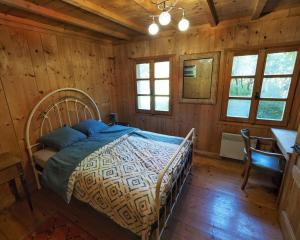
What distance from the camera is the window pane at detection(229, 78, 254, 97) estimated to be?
2.56 meters

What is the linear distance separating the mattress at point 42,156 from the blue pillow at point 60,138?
0.27 feet

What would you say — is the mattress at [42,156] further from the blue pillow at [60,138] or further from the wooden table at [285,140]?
the wooden table at [285,140]

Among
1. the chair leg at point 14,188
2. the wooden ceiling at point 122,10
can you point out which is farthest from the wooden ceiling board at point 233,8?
the chair leg at point 14,188

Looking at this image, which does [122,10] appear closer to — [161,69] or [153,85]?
[161,69]

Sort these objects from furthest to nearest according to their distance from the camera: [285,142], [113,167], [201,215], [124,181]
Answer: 1. [285,142]
2. [201,215]
3. [113,167]
4. [124,181]

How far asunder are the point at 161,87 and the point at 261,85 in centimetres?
179

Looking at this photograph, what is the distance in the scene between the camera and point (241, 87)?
262cm

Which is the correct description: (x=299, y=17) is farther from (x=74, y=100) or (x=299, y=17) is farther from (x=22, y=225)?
(x=22, y=225)

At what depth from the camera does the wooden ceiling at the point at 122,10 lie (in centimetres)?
175

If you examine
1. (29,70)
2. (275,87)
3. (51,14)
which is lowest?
(275,87)

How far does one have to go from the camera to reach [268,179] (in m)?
2.41

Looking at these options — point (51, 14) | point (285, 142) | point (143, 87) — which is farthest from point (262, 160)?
point (51, 14)

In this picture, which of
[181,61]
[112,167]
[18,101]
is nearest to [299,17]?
[181,61]

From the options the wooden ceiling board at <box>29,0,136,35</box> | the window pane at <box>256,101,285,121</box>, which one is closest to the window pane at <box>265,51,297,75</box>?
the window pane at <box>256,101,285,121</box>
